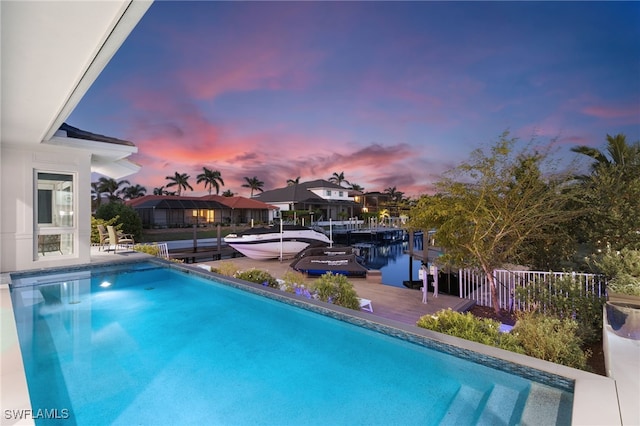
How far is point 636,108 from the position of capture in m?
15.1

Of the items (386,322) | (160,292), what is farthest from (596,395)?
(160,292)

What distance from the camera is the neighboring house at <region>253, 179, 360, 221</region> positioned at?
31938 mm

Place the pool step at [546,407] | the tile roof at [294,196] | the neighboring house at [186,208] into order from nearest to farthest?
the pool step at [546,407] → the neighboring house at [186,208] → the tile roof at [294,196]

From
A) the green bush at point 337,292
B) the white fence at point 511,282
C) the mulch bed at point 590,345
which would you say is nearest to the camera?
the mulch bed at point 590,345

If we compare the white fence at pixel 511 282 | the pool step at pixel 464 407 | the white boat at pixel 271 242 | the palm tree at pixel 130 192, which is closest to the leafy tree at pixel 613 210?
the white fence at pixel 511 282

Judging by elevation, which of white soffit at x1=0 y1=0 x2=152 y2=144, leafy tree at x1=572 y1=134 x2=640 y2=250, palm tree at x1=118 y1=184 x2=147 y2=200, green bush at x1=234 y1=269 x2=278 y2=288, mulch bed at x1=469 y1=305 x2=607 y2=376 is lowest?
mulch bed at x1=469 y1=305 x2=607 y2=376

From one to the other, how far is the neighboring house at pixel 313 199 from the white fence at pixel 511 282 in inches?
915

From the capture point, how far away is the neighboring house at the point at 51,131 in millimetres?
2814

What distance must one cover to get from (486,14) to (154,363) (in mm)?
16753

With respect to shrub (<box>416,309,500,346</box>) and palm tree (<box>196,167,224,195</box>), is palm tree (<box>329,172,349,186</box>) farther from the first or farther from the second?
shrub (<box>416,309,500,346</box>)

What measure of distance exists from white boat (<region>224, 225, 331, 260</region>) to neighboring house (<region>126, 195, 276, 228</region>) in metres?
13.9

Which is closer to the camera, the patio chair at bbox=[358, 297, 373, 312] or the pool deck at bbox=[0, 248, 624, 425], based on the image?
the pool deck at bbox=[0, 248, 624, 425]

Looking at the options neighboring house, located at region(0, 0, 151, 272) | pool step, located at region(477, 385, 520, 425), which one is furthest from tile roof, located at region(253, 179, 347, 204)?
pool step, located at region(477, 385, 520, 425)

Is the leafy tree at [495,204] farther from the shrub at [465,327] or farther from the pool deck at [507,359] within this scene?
the shrub at [465,327]
